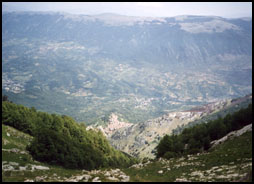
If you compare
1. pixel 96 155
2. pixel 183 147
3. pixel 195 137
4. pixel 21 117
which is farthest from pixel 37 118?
pixel 195 137

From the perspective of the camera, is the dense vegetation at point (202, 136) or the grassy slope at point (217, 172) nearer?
the grassy slope at point (217, 172)

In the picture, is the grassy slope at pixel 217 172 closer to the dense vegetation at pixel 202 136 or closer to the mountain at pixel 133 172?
the mountain at pixel 133 172

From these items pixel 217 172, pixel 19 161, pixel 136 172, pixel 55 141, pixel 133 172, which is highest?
pixel 217 172

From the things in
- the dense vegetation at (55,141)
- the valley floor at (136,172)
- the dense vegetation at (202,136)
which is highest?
the valley floor at (136,172)

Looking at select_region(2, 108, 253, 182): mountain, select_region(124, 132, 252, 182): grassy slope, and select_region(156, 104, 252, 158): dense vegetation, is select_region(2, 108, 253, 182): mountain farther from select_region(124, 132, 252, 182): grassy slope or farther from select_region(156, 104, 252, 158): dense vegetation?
select_region(156, 104, 252, 158): dense vegetation

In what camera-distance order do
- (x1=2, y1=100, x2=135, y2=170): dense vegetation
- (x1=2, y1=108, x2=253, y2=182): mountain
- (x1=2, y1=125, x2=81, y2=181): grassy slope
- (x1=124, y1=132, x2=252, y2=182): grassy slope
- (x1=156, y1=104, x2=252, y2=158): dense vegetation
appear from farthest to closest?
(x1=156, y1=104, x2=252, y2=158): dense vegetation, (x1=2, y1=100, x2=135, y2=170): dense vegetation, (x1=2, y1=125, x2=81, y2=181): grassy slope, (x1=2, y1=108, x2=253, y2=182): mountain, (x1=124, y1=132, x2=252, y2=182): grassy slope

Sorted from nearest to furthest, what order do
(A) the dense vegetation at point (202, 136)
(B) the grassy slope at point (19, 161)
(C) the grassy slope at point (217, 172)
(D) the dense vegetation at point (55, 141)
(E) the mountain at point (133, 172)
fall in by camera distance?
(C) the grassy slope at point (217, 172) < (E) the mountain at point (133, 172) < (B) the grassy slope at point (19, 161) < (D) the dense vegetation at point (55, 141) < (A) the dense vegetation at point (202, 136)

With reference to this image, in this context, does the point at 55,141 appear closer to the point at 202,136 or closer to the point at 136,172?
the point at 136,172

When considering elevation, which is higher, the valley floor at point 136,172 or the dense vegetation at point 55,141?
the valley floor at point 136,172

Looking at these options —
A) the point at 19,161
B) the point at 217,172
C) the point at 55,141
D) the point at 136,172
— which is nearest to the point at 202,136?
the point at 136,172

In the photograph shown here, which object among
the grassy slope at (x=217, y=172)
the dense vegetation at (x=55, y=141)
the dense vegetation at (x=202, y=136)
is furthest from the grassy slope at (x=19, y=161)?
the dense vegetation at (x=202, y=136)

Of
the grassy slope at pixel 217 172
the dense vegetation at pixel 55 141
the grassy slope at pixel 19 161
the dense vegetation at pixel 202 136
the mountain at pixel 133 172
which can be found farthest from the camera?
the dense vegetation at pixel 202 136

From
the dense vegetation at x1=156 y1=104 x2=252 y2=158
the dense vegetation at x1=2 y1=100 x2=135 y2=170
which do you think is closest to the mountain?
the dense vegetation at x1=2 y1=100 x2=135 y2=170
